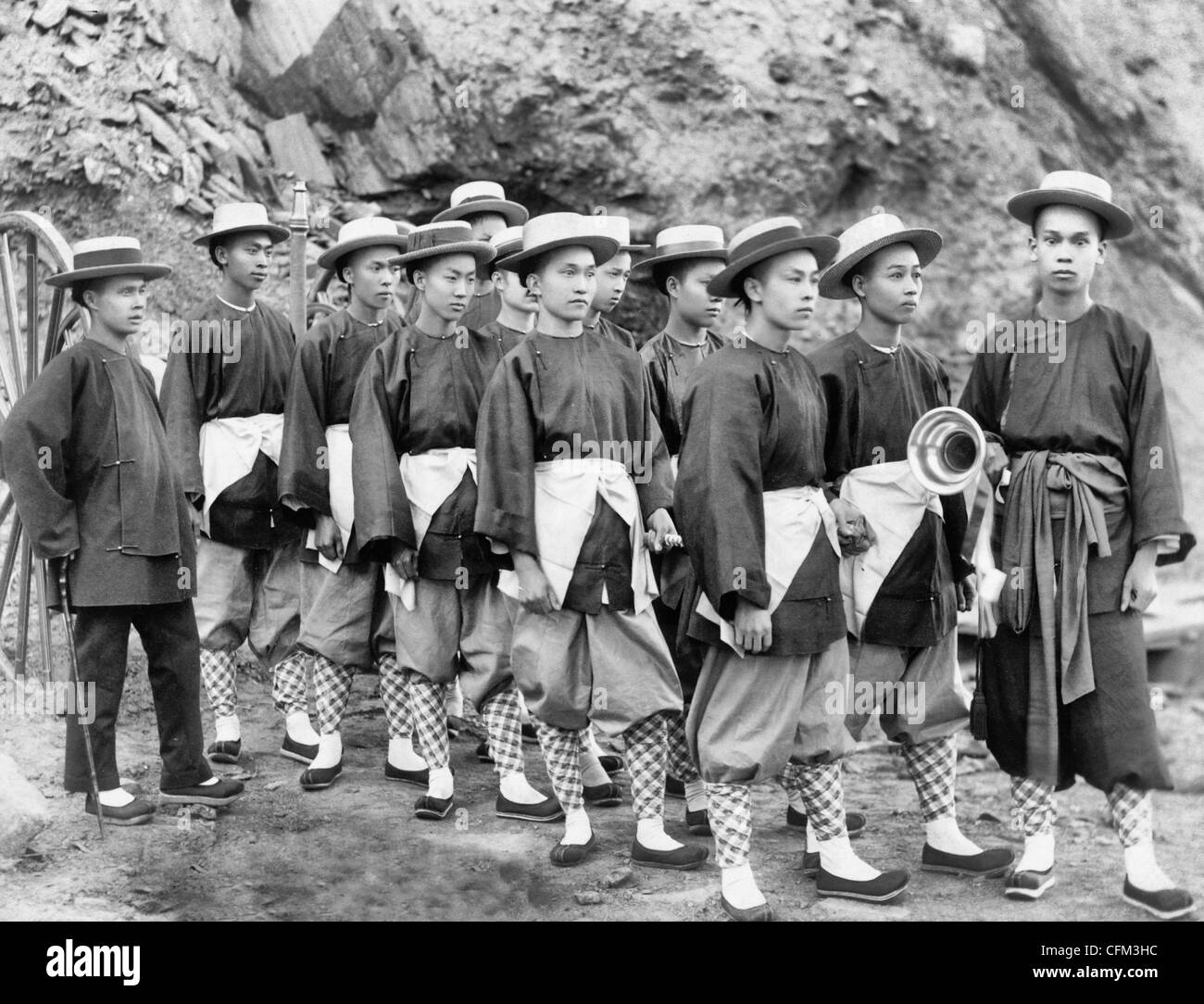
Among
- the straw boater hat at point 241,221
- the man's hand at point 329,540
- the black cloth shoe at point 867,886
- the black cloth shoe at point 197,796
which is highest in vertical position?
the straw boater hat at point 241,221

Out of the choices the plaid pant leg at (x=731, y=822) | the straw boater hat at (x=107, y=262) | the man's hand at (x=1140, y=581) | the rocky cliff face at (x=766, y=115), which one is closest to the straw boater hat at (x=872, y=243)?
the man's hand at (x=1140, y=581)

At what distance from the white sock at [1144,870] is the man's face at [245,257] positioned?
411 cm

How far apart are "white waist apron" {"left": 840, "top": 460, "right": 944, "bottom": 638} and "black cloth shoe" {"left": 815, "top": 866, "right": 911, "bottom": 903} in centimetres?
81

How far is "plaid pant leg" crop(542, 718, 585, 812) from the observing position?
4957mm

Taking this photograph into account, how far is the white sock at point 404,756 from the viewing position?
585 centimetres

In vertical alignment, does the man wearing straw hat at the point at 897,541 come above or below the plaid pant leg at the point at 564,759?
above

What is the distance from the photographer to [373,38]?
903 cm

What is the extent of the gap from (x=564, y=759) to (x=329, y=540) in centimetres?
147

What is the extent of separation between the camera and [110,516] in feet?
16.9

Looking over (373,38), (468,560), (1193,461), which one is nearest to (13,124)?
→ (373,38)

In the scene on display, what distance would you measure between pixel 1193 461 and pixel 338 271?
5851 mm

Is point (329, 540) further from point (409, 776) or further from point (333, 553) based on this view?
point (409, 776)

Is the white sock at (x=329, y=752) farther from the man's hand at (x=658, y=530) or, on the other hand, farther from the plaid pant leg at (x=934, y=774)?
the plaid pant leg at (x=934, y=774)

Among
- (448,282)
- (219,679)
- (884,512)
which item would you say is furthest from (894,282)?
(219,679)
